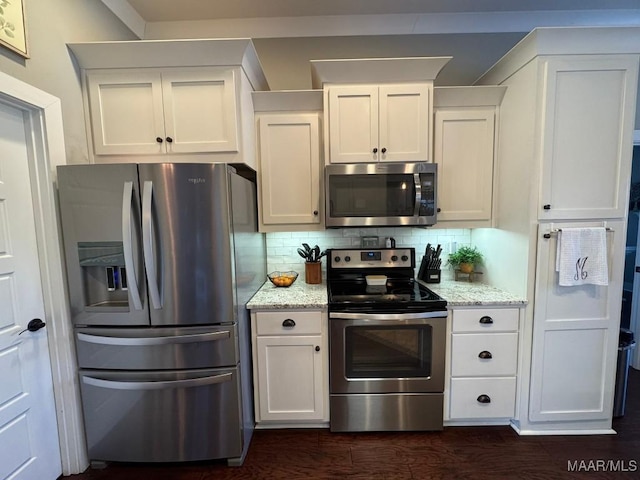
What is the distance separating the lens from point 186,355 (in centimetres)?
170

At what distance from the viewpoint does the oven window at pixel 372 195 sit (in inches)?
80.4

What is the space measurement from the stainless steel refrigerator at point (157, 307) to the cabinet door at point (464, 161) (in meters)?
1.55

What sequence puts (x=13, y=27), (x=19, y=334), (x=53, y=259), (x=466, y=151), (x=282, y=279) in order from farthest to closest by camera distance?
(x=282, y=279), (x=466, y=151), (x=53, y=259), (x=19, y=334), (x=13, y=27)

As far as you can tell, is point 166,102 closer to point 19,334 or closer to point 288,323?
point 19,334

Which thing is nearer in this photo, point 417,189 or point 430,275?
point 417,189

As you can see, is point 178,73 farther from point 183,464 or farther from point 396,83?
point 183,464

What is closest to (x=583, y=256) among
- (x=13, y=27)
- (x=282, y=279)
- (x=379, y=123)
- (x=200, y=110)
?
(x=379, y=123)

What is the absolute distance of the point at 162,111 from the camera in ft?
6.22

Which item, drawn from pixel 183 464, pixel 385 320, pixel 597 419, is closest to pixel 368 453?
pixel 385 320

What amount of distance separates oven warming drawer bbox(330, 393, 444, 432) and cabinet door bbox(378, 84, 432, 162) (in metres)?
1.68

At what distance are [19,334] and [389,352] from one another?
2107 mm

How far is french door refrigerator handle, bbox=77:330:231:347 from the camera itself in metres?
1.65

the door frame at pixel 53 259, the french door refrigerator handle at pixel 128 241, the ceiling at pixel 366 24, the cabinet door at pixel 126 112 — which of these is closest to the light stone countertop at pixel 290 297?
the french door refrigerator handle at pixel 128 241

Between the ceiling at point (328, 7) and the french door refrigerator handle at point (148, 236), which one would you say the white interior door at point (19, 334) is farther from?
the ceiling at point (328, 7)
